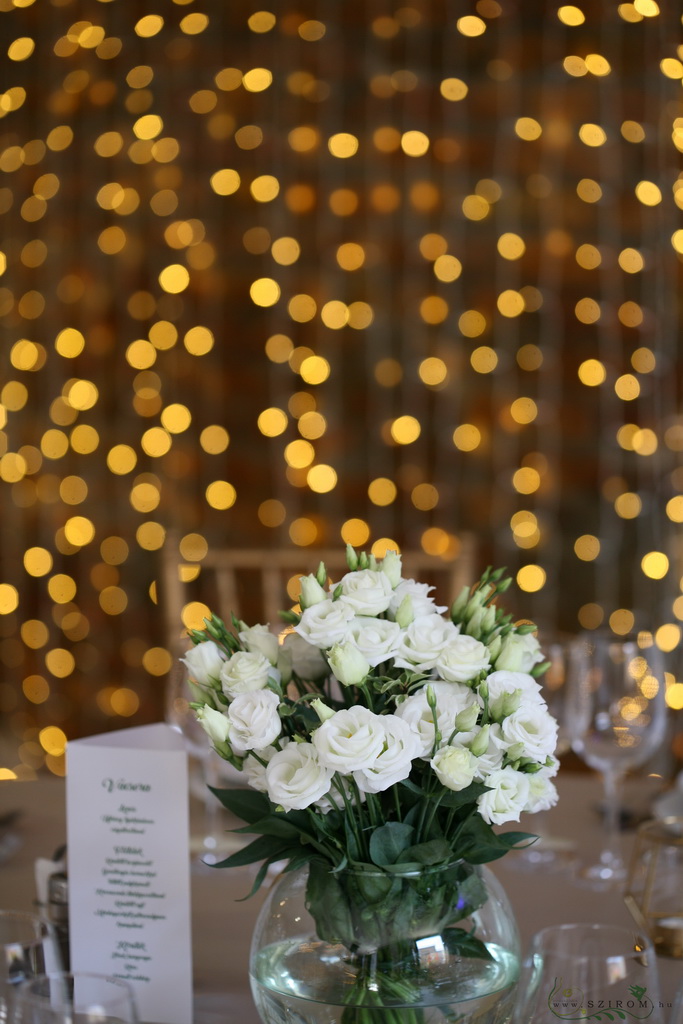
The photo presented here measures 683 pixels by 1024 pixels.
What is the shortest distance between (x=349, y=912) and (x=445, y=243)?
2422 millimetres

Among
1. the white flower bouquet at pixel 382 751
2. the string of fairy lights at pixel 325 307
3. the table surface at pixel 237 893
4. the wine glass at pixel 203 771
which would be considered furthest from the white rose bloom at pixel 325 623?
the string of fairy lights at pixel 325 307

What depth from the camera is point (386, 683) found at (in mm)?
691

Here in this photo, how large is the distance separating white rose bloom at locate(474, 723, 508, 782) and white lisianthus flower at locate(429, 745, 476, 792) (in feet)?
0.11

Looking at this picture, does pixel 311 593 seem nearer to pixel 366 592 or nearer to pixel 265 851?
pixel 366 592

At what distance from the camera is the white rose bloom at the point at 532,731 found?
66 cm

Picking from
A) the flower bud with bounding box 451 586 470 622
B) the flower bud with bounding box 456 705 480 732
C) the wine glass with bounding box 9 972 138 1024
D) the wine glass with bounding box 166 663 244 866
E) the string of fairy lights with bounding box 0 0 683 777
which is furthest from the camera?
the string of fairy lights with bounding box 0 0 683 777

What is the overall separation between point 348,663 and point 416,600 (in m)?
0.10

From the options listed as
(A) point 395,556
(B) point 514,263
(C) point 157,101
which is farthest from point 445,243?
(A) point 395,556

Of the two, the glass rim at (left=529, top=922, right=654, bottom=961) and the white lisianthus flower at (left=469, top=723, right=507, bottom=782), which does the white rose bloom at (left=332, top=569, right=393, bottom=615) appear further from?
the glass rim at (left=529, top=922, right=654, bottom=961)

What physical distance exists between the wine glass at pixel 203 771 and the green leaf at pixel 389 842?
1.20 ft

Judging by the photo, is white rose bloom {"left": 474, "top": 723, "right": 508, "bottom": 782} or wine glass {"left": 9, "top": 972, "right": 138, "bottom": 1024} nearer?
wine glass {"left": 9, "top": 972, "right": 138, "bottom": 1024}

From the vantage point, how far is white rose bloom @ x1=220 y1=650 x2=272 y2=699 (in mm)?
676

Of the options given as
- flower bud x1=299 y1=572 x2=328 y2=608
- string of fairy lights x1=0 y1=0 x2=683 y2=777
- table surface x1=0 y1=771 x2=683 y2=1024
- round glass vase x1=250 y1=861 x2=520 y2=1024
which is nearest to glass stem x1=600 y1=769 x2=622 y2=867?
table surface x1=0 y1=771 x2=683 y2=1024

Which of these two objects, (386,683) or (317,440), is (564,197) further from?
(386,683)
